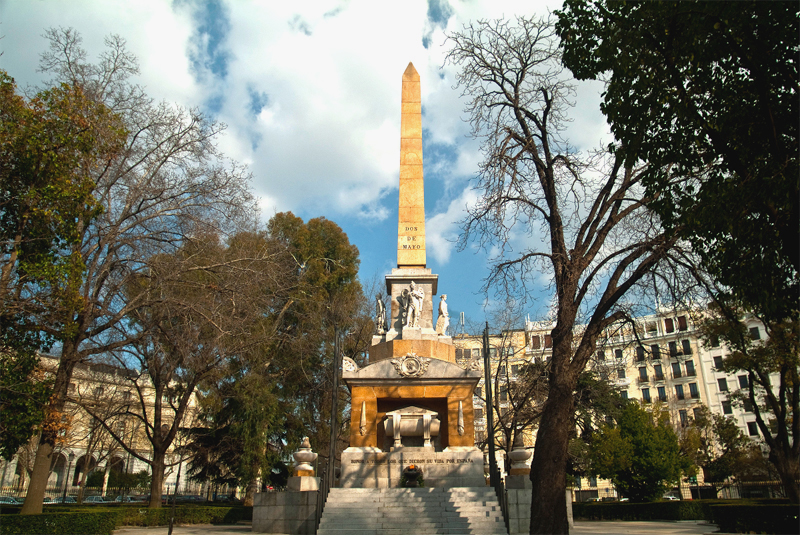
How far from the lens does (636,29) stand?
8.98 m

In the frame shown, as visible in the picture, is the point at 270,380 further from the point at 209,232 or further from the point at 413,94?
the point at 413,94

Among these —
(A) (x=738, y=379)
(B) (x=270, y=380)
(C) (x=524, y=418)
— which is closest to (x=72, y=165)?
(B) (x=270, y=380)

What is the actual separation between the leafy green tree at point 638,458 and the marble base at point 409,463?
1673cm

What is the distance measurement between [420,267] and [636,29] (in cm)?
1109

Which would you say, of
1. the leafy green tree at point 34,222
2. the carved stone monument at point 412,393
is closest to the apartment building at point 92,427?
the leafy green tree at point 34,222

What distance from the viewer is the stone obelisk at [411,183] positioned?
62.2ft

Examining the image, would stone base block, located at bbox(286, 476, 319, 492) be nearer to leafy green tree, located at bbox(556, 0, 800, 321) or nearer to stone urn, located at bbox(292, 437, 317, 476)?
stone urn, located at bbox(292, 437, 317, 476)

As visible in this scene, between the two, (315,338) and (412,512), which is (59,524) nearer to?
(412,512)

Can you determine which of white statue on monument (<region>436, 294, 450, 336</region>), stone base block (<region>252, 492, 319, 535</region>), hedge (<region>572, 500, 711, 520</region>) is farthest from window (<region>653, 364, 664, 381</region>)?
stone base block (<region>252, 492, 319, 535</region>)

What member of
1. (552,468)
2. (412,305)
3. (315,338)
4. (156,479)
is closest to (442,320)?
(412,305)

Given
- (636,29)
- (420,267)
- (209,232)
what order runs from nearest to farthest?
(636,29) < (209,232) < (420,267)

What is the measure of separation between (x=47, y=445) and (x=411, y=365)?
31.9ft

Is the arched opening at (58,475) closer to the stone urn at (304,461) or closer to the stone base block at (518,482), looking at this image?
the stone urn at (304,461)

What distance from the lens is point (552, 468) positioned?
33.4 ft
